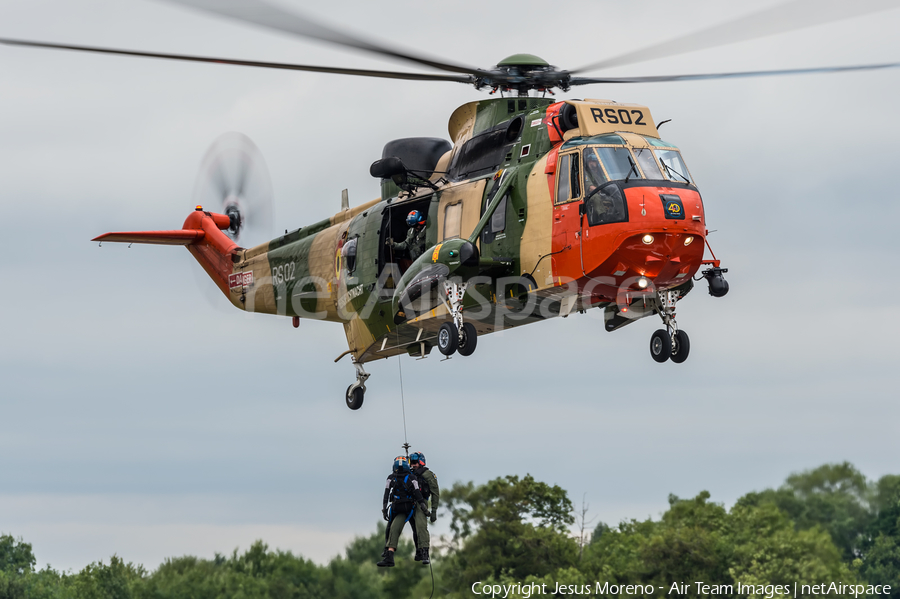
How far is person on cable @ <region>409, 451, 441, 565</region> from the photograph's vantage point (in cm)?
2230

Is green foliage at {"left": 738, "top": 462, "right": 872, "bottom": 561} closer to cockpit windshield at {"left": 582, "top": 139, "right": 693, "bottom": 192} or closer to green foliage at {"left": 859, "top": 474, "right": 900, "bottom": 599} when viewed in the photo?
green foliage at {"left": 859, "top": 474, "right": 900, "bottom": 599}

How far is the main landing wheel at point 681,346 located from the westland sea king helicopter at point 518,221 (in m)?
0.02

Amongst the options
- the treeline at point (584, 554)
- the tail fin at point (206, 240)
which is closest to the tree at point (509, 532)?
the treeline at point (584, 554)

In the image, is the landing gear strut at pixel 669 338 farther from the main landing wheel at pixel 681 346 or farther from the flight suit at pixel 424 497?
the flight suit at pixel 424 497

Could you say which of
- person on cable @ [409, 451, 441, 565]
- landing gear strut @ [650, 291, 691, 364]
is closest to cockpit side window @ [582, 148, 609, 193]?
landing gear strut @ [650, 291, 691, 364]

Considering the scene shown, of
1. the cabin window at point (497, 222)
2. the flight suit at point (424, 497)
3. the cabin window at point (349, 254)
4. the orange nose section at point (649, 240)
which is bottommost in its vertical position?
the flight suit at point (424, 497)

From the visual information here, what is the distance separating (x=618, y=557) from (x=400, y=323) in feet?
147

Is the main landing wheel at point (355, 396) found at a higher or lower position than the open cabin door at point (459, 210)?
lower

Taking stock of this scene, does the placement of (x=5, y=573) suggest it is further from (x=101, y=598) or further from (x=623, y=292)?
(x=623, y=292)

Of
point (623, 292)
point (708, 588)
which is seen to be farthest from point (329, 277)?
point (708, 588)

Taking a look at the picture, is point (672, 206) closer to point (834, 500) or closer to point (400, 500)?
point (400, 500)

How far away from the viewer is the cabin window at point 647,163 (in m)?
21.1

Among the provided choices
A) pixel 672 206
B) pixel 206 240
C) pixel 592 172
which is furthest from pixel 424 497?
pixel 206 240

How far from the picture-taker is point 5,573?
249 feet
